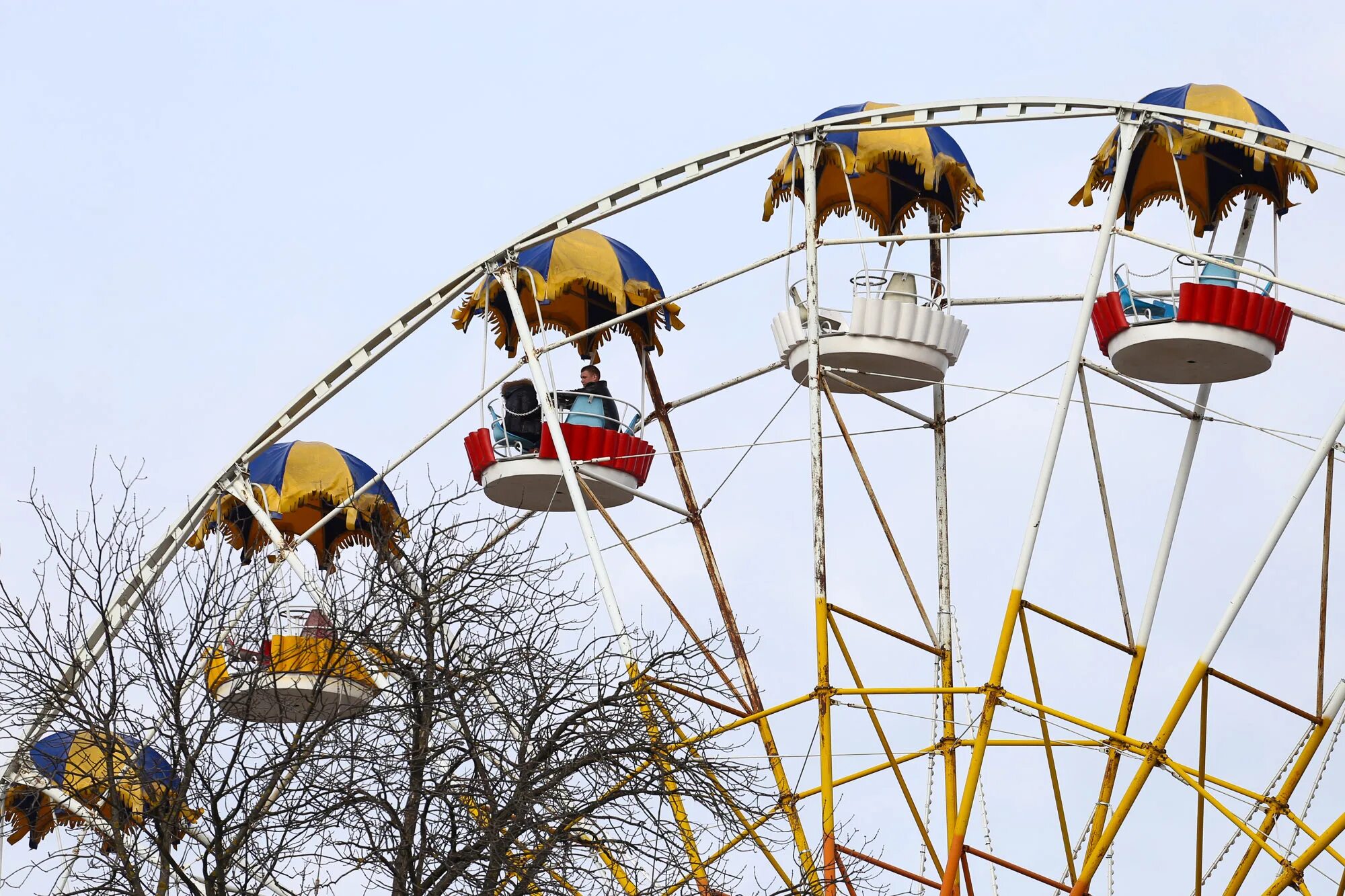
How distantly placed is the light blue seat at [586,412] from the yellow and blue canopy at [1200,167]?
586 cm

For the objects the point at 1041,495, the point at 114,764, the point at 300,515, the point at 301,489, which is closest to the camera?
the point at 114,764

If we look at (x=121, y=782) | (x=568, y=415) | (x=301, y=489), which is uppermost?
(x=301, y=489)

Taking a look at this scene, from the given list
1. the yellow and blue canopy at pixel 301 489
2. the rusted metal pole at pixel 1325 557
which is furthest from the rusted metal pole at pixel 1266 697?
the yellow and blue canopy at pixel 301 489

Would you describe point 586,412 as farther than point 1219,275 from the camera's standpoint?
Yes

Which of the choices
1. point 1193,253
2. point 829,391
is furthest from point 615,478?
point 1193,253

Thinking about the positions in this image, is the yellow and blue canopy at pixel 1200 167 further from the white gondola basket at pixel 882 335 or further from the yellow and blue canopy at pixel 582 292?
the yellow and blue canopy at pixel 582 292

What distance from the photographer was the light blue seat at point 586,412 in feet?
80.8

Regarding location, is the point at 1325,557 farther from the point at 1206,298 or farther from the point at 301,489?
the point at 301,489

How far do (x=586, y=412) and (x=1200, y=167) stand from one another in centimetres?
749

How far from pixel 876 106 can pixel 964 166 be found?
1742 mm

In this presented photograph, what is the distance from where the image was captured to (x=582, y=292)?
89.2 ft

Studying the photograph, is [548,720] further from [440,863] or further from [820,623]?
[820,623]

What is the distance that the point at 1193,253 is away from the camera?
770 inches

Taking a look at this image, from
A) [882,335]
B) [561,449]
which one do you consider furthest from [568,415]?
[882,335]
